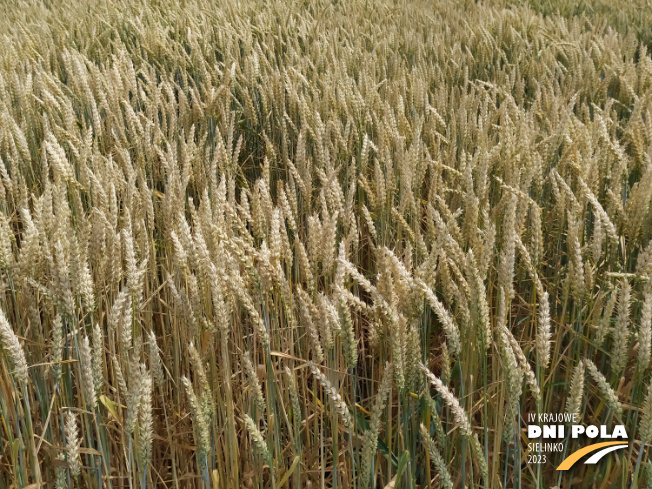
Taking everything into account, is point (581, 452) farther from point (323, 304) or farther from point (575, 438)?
point (323, 304)

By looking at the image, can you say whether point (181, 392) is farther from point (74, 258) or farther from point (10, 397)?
point (74, 258)

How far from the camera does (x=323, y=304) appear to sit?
0.88 meters

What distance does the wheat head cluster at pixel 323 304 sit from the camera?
90 centimetres

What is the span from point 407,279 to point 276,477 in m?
0.41

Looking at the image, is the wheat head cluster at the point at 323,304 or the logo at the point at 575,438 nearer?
the wheat head cluster at the point at 323,304

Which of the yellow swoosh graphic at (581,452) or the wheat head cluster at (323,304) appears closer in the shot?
the wheat head cluster at (323,304)

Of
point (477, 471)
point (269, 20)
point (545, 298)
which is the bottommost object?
point (477, 471)

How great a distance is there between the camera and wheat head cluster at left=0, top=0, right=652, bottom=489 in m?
0.90

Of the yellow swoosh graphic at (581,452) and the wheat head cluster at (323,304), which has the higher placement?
the wheat head cluster at (323,304)

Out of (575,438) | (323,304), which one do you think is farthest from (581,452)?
(323,304)

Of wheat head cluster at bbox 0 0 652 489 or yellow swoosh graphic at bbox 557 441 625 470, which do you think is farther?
yellow swoosh graphic at bbox 557 441 625 470

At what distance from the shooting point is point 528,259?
3.59 feet

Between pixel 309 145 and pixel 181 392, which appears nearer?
pixel 181 392

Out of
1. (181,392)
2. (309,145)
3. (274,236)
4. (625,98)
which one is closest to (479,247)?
(274,236)
